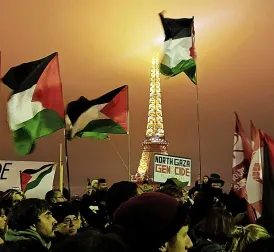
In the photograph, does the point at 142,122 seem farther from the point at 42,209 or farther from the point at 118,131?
the point at 42,209

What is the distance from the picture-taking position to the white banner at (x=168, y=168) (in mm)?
7059

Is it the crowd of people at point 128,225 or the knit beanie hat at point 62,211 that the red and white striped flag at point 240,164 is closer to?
the crowd of people at point 128,225

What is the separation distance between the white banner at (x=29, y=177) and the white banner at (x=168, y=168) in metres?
1.45

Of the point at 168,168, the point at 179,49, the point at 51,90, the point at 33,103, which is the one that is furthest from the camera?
the point at 179,49

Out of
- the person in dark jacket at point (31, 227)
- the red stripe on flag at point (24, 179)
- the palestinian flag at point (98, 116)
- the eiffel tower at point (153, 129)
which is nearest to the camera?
the person in dark jacket at point (31, 227)

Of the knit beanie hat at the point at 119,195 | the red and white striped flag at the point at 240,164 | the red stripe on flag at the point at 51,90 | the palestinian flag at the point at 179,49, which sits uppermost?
the palestinian flag at the point at 179,49

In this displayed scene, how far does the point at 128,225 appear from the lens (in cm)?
170

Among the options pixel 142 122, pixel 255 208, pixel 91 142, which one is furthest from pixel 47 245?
pixel 142 122

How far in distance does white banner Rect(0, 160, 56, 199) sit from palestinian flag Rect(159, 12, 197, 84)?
215 centimetres

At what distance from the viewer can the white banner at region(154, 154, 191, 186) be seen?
7.06m

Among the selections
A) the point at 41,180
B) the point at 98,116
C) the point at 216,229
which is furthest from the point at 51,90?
the point at 216,229

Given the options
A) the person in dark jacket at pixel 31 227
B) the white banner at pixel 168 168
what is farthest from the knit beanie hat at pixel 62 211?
the white banner at pixel 168 168

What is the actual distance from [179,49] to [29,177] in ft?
9.16

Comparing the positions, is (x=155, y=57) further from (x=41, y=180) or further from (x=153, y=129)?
(x=41, y=180)
